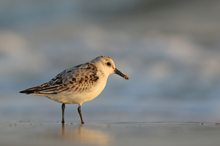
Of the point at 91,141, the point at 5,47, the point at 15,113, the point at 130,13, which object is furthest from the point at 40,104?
the point at 130,13

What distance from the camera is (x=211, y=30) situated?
18.5 m

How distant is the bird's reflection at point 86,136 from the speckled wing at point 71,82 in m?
0.89

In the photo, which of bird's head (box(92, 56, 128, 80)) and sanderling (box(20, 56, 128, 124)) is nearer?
sanderling (box(20, 56, 128, 124))

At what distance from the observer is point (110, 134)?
31.7 feet

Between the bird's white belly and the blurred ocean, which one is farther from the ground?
the blurred ocean

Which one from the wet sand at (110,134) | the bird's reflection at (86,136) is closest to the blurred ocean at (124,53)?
the wet sand at (110,134)

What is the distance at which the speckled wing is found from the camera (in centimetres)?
1141

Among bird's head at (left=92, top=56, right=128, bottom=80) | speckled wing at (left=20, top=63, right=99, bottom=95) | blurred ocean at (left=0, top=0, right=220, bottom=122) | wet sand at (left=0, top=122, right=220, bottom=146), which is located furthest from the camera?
blurred ocean at (left=0, top=0, right=220, bottom=122)

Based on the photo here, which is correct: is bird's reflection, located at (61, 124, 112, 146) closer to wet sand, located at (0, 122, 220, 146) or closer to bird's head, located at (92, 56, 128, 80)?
wet sand, located at (0, 122, 220, 146)

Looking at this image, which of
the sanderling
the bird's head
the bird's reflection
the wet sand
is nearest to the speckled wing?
the sanderling

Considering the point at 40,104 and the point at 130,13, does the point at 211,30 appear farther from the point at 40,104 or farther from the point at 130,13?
the point at 40,104

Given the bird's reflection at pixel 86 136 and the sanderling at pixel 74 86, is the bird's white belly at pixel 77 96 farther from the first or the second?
the bird's reflection at pixel 86 136

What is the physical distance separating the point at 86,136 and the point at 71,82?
2232mm

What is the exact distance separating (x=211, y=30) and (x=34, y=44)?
4195 mm
